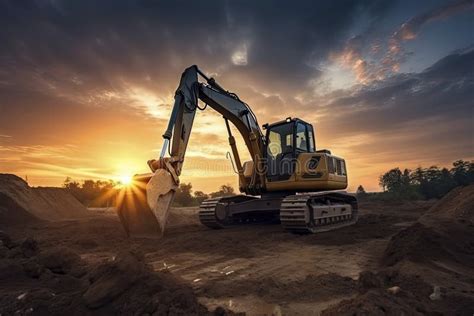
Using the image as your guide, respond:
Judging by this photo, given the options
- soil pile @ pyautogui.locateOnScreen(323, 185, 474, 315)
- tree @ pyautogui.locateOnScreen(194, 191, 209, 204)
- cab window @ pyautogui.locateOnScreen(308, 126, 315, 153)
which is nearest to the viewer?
soil pile @ pyautogui.locateOnScreen(323, 185, 474, 315)

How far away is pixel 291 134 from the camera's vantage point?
959 cm

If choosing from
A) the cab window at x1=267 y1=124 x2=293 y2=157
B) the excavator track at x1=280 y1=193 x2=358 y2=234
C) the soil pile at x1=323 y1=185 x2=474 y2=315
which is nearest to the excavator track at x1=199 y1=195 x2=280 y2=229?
the excavator track at x1=280 y1=193 x2=358 y2=234

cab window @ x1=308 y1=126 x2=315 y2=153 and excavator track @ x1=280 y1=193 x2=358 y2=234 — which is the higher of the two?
cab window @ x1=308 y1=126 x2=315 y2=153

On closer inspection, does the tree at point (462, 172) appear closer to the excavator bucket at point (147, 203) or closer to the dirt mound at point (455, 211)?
the dirt mound at point (455, 211)

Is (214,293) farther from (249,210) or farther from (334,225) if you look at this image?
(334,225)

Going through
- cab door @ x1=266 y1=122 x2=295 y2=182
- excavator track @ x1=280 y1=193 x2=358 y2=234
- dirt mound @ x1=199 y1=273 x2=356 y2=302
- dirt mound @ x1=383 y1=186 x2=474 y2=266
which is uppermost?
cab door @ x1=266 y1=122 x2=295 y2=182

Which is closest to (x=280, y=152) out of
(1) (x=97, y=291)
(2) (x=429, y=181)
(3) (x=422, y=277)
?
(3) (x=422, y=277)

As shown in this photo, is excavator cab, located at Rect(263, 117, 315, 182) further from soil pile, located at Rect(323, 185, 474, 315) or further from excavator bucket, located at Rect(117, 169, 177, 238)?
soil pile, located at Rect(323, 185, 474, 315)

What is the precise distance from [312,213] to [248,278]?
4.80 m

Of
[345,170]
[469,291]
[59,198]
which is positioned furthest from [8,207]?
[469,291]

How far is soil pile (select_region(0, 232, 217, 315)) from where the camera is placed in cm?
286

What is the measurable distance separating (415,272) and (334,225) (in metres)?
6.12

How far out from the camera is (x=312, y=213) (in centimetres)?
859

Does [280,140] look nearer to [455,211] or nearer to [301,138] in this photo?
[301,138]
